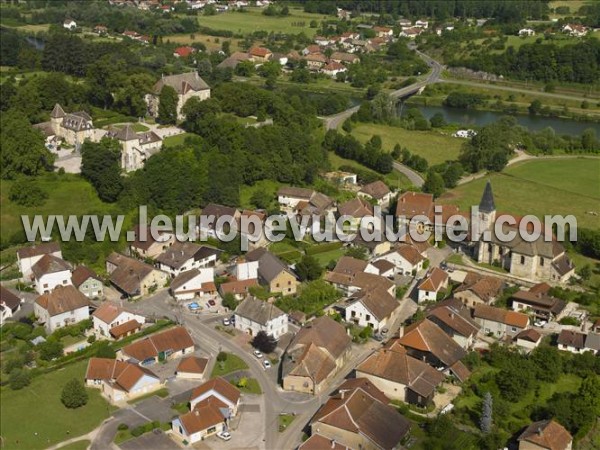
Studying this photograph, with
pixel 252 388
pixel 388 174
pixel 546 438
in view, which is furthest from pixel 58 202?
pixel 546 438

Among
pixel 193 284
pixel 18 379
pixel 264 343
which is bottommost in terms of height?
pixel 18 379

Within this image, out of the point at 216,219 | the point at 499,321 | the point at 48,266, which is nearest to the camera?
the point at 499,321

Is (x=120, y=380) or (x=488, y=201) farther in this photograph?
(x=488, y=201)

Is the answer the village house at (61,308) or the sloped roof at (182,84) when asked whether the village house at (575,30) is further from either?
the village house at (61,308)

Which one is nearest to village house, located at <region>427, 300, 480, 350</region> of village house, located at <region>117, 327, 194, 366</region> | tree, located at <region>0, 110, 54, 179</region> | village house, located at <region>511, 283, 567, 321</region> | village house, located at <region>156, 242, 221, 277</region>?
village house, located at <region>511, 283, 567, 321</region>

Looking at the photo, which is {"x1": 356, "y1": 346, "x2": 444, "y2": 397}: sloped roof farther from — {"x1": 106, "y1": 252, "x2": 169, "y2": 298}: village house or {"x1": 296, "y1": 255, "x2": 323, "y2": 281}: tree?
{"x1": 106, "y1": 252, "x2": 169, "y2": 298}: village house

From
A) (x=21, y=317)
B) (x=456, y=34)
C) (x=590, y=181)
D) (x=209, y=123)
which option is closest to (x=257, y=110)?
(x=209, y=123)

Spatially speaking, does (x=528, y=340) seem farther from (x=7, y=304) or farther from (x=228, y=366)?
(x=7, y=304)

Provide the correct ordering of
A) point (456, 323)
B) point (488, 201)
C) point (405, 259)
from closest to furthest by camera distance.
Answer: point (456, 323), point (405, 259), point (488, 201)
